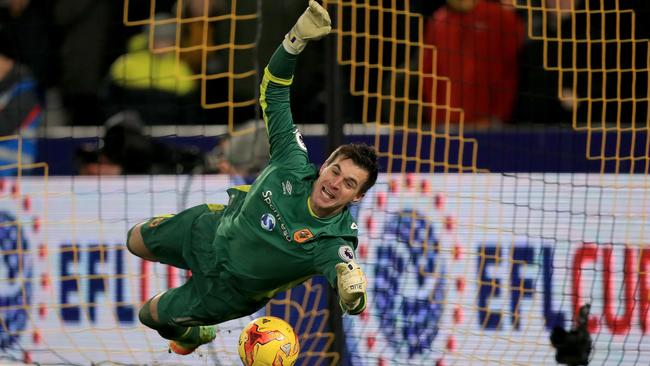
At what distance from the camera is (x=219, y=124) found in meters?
9.36

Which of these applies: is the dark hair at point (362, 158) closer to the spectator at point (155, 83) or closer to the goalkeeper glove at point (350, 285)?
the goalkeeper glove at point (350, 285)

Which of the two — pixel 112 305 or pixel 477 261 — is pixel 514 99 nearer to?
pixel 477 261

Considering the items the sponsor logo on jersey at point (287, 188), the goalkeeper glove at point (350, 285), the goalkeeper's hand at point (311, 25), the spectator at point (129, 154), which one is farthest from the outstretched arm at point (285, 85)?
the spectator at point (129, 154)

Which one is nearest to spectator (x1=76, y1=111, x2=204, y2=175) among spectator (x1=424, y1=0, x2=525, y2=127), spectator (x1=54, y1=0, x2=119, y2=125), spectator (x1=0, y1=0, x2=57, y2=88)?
spectator (x1=54, y1=0, x2=119, y2=125)

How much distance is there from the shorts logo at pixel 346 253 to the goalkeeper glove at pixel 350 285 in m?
0.30

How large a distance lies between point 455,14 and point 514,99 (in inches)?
26.9

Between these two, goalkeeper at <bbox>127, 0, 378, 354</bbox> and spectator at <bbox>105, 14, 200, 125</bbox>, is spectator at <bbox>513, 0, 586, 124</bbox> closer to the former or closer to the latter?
spectator at <bbox>105, 14, 200, 125</bbox>

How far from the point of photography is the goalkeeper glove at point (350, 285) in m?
6.49

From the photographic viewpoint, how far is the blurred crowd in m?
9.18

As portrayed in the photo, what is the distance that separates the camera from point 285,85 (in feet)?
23.3

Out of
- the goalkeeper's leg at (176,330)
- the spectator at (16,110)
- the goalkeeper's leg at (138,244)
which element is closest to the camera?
the goalkeeper's leg at (138,244)

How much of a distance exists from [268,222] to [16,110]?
9.35ft

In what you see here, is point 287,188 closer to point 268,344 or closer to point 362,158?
point 362,158

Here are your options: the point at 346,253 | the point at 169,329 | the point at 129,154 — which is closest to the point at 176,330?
the point at 169,329
